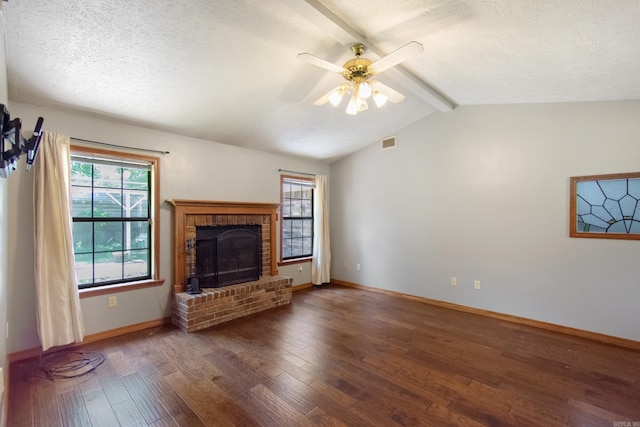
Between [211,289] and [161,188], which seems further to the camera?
[211,289]

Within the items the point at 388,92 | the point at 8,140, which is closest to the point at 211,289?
the point at 8,140

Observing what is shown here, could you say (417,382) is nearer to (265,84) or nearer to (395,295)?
(395,295)

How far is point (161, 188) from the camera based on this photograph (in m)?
3.62

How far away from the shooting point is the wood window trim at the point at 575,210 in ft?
9.96

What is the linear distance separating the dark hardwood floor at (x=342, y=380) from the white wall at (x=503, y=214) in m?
0.50

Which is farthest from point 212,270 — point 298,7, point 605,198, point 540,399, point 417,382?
point 605,198

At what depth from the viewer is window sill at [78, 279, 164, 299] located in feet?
10.1

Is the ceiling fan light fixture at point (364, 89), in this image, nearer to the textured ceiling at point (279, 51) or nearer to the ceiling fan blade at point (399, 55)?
the ceiling fan blade at point (399, 55)

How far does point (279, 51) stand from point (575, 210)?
363 cm

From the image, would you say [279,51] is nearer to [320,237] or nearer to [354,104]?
[354,104]

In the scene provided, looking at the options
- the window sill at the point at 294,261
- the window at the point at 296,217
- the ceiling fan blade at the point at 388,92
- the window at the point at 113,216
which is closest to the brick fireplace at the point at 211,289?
the window at the point at 113,216

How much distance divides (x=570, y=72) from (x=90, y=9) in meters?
3.77

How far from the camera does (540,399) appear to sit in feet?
7.07

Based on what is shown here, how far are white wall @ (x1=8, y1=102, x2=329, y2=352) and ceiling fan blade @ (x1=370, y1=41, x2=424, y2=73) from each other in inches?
106
